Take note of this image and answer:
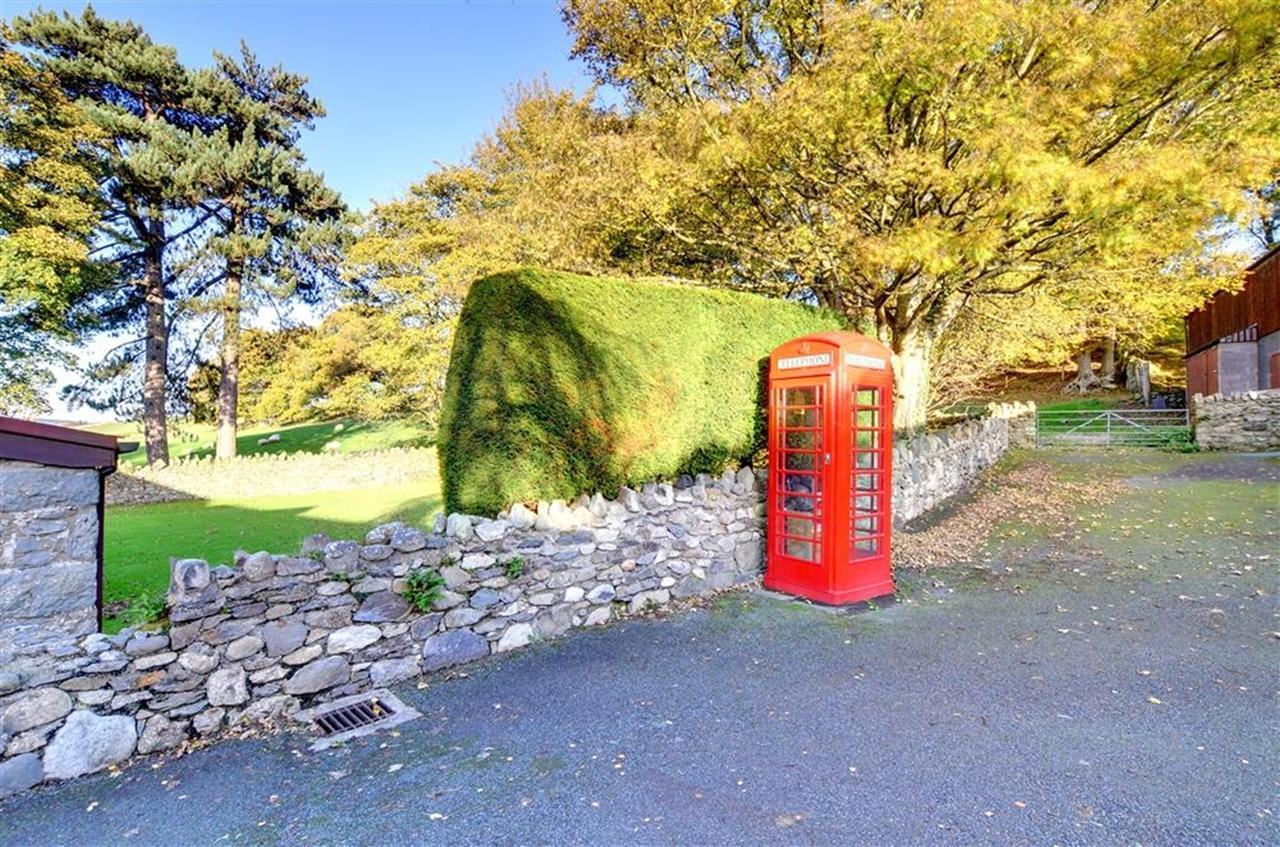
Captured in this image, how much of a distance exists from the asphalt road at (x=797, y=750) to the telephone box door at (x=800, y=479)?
91cm

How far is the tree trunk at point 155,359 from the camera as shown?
20.6 m

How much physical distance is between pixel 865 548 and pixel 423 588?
4268 mm

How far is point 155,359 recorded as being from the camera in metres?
21.1

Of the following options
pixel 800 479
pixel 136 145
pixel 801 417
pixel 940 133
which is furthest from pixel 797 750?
pixel 136 145

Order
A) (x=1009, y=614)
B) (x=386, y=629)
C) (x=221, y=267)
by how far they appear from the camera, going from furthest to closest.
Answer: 1. (x=221, y=267)
2. (x=1009, y=614)
3. (x=386, y=629)

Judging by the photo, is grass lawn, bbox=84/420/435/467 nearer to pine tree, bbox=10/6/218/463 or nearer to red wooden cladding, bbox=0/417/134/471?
pine tree, bbox=10/6/218/463

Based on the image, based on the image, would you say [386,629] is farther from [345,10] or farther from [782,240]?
[345,10]

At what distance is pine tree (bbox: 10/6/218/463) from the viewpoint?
679 inches

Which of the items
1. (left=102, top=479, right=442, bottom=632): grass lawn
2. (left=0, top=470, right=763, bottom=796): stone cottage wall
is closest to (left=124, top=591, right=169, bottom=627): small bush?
(left=0, top=470, right=763, bottom=796): stone cottage wall

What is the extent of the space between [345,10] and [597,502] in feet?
25.5

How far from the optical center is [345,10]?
27.6ft

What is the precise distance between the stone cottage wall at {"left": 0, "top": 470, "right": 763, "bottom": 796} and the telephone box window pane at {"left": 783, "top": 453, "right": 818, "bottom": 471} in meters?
1.22

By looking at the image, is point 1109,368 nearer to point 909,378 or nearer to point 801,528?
point 909,378

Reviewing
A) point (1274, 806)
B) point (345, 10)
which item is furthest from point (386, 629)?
point (345, 10)
